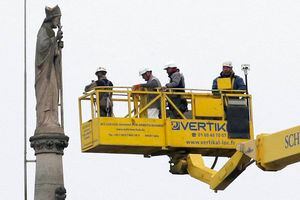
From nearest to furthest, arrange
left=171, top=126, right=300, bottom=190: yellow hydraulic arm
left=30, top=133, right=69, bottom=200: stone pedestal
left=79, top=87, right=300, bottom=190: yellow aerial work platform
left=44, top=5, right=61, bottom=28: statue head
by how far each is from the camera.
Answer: left=171, top=126, right=300, bottom=190: yellow hydraulic arm < left=79, top=87, right=300, bottom=190: yellow aerial work platform < left=30, top=133, right=69, bottom=200: stone pedestal < left=44, top=5, right=61, bottom=28: statue head

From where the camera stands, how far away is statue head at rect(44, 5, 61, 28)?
3125 centimetres

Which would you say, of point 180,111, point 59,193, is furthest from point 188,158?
point 59,193

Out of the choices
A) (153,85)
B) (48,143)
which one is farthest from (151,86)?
(48,143)

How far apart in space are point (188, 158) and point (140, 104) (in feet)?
5.40

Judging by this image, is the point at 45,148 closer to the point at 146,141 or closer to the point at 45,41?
the point at 45,41

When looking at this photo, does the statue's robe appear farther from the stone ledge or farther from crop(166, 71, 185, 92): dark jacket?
crop(166, 71, 185, 92): dark jacket

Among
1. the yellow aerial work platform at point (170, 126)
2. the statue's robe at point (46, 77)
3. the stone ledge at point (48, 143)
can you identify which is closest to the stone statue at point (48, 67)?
the statue's robe at point (46, 77)

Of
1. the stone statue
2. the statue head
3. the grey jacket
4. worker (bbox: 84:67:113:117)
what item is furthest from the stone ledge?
the grey jacket

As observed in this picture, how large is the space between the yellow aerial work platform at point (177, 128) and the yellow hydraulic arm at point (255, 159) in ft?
0.12

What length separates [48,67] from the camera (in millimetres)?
31453

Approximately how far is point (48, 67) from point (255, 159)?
10366 millimetres

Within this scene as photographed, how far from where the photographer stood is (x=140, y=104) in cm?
2739

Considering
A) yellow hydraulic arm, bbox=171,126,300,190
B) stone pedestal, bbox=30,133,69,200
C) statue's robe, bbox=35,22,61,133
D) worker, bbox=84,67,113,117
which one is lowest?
yellow hydraulic arm, bbox=171,126,300,190

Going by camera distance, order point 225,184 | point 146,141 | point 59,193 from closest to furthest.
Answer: point 225,184, point 146,141, point 59,193
